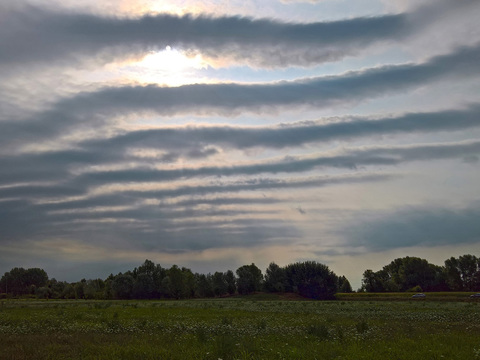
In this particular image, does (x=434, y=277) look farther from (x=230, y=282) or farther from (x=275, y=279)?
(x=230, y=282)

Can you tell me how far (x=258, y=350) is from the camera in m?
17.6

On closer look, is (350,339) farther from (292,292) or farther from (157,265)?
(157,265)

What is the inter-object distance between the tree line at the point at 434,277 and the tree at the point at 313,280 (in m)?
50.4

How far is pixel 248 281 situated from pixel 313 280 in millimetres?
32665

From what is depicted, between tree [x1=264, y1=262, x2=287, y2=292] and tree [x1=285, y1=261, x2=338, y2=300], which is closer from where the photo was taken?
tree [x1=285, y1=261, x2=338, y2=300]

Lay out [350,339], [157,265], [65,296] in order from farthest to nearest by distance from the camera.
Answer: [65,296]
[157,265]
[350,339]

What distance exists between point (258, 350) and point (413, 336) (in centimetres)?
1021

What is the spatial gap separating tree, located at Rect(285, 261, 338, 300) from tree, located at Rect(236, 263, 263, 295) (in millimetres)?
18452

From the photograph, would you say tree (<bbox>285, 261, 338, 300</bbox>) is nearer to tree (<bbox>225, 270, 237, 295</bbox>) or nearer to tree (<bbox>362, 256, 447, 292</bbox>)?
tree (<bbox>225, 270, 237, 295</bbox>)

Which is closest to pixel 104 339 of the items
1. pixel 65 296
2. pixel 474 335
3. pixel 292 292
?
pixel 474 335

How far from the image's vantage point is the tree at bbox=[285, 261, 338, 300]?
14475cm

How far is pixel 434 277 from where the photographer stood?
184500mm

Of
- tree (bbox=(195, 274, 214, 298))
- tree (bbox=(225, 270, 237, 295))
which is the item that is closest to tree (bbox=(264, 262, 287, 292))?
tree (bbox=(225, 270, 237, 295))

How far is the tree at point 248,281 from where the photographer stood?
169 m
